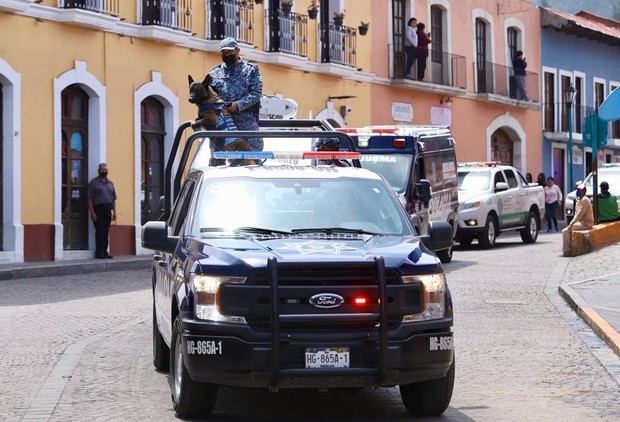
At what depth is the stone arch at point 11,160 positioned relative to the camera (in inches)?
976

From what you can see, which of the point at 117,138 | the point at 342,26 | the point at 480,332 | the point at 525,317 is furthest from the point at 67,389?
the point at 342,26

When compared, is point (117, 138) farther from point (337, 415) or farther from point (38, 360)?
point (337, 415)

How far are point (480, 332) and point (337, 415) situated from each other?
5166mm

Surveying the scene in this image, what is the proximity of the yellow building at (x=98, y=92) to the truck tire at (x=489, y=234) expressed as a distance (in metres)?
6.48

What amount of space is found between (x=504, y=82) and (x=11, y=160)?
78.0 feet

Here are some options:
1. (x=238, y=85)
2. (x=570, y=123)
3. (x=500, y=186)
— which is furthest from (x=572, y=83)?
(x=238, y=85)

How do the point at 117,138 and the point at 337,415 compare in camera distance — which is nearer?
the point at 337,415

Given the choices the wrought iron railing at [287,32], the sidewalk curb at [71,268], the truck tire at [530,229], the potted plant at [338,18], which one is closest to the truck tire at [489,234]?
the truck tire at [530,229]

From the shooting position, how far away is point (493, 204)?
29.8 metres

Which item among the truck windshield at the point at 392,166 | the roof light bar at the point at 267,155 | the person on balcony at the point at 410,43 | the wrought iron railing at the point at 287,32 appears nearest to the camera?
the roof light bar at the point at 267,155

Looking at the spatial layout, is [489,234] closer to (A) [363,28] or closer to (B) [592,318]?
Answer: (A) [363,28]

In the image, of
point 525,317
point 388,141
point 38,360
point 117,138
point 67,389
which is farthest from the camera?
point 117,138

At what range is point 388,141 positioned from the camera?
2375cm

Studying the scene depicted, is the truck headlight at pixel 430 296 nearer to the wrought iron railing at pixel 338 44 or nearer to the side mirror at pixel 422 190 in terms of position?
the side mirror at pixel 422 190
